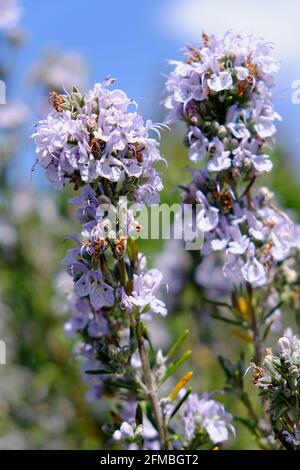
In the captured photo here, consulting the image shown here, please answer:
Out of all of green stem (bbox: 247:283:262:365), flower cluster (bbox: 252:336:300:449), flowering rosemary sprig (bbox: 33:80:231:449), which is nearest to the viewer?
flower cluster (bbox: 252:336:300:449)

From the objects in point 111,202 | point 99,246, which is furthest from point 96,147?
point 99,246

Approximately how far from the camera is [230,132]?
2.23 m

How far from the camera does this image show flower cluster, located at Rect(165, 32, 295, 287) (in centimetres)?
220

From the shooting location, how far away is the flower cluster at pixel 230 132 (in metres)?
2.20

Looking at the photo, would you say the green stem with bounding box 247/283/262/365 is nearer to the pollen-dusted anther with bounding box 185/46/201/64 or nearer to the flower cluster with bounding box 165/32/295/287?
the flower cluster with bounding box 165/32/295/287

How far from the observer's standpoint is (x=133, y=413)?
7.75 feet

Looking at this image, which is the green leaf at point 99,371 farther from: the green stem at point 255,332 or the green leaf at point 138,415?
the green stem at point 255,332

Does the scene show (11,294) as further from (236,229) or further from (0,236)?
(236,229)

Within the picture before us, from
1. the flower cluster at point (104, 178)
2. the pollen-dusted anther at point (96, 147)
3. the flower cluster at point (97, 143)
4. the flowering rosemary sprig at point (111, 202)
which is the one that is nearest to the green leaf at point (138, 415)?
the flowering rosemary sprig at point (111, 202)

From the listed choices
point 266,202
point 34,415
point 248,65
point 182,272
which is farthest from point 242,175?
point 34,415

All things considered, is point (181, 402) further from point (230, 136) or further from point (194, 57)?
point (194, 57)

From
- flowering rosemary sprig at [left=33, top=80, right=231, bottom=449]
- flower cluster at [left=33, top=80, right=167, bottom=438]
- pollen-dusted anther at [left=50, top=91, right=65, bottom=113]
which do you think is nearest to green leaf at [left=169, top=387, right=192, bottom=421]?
flowering rosemary sprig at [left=33, top=80, right=231, bottom=449]

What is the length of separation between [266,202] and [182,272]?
5.39 ft

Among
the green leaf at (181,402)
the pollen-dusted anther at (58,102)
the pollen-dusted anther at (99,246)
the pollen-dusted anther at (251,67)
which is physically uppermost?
the pollen-dusted anther at (251,67)
